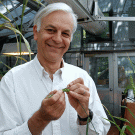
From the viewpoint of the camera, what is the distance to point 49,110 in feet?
2.06

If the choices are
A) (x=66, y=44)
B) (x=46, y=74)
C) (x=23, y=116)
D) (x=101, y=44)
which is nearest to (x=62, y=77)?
(x=46, y=74)

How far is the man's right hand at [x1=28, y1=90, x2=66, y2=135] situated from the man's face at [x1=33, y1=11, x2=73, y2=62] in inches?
13.6

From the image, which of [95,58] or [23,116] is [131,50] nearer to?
[95,58]

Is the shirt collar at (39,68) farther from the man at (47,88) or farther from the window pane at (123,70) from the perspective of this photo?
the window pane at (123,70)

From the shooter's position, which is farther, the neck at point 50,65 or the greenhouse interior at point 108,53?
the greenhouse interior at point 108,53

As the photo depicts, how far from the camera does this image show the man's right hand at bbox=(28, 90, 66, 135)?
622 millimetres

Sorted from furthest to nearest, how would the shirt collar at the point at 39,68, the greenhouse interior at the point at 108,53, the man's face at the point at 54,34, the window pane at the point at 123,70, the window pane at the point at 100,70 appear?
the window pane at the point at 100,70, the window pane at the point at 123,70, the greenhouse interior at the point at 108,53, the shirt collar at the point at 39,68, the man's face at the point at 54,34

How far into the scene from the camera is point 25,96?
938 millimetres

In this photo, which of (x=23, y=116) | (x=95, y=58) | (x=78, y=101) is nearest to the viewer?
(x=78, y=101)

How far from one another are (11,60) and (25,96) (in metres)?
5.36

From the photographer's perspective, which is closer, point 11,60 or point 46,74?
point 46,74

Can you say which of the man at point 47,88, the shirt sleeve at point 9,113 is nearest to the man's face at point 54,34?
A: the man at point 47,88

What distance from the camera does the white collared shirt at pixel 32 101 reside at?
2.77ft

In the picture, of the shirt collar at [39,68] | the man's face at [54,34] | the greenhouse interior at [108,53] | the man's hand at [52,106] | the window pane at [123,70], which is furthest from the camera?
the window pane at [123,70]
